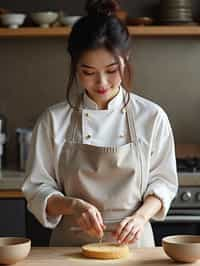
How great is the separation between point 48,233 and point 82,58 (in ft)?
4.12

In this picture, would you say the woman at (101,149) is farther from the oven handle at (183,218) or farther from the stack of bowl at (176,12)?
the stack of bowl at (176,12)

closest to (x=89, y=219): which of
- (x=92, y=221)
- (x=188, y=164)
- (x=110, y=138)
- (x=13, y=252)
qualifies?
(x=92, y=221)

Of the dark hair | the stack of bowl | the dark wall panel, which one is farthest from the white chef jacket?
the dark wall panel

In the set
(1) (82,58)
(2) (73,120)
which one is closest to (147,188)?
(2) (73,120)

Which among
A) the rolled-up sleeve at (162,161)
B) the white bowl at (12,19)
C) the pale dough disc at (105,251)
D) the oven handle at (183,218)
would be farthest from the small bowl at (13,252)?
the white bowl at (12,19)

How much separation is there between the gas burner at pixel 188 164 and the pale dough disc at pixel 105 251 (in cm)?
126

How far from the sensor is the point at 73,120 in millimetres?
2000

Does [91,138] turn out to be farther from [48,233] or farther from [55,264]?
[48,233]

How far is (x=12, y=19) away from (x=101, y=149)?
1.44 metres

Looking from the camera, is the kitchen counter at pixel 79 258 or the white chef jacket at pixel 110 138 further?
the white chef jacket at pixel 110 138

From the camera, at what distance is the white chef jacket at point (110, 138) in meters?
1.95

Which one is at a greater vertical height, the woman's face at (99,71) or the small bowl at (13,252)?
the woman's face at (99,71)

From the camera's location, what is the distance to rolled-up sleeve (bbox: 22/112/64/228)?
1.88 metres

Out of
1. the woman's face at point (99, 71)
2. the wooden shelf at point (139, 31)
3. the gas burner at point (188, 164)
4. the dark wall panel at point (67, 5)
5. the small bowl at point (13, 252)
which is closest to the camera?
the small bowl at point (13, 252)
